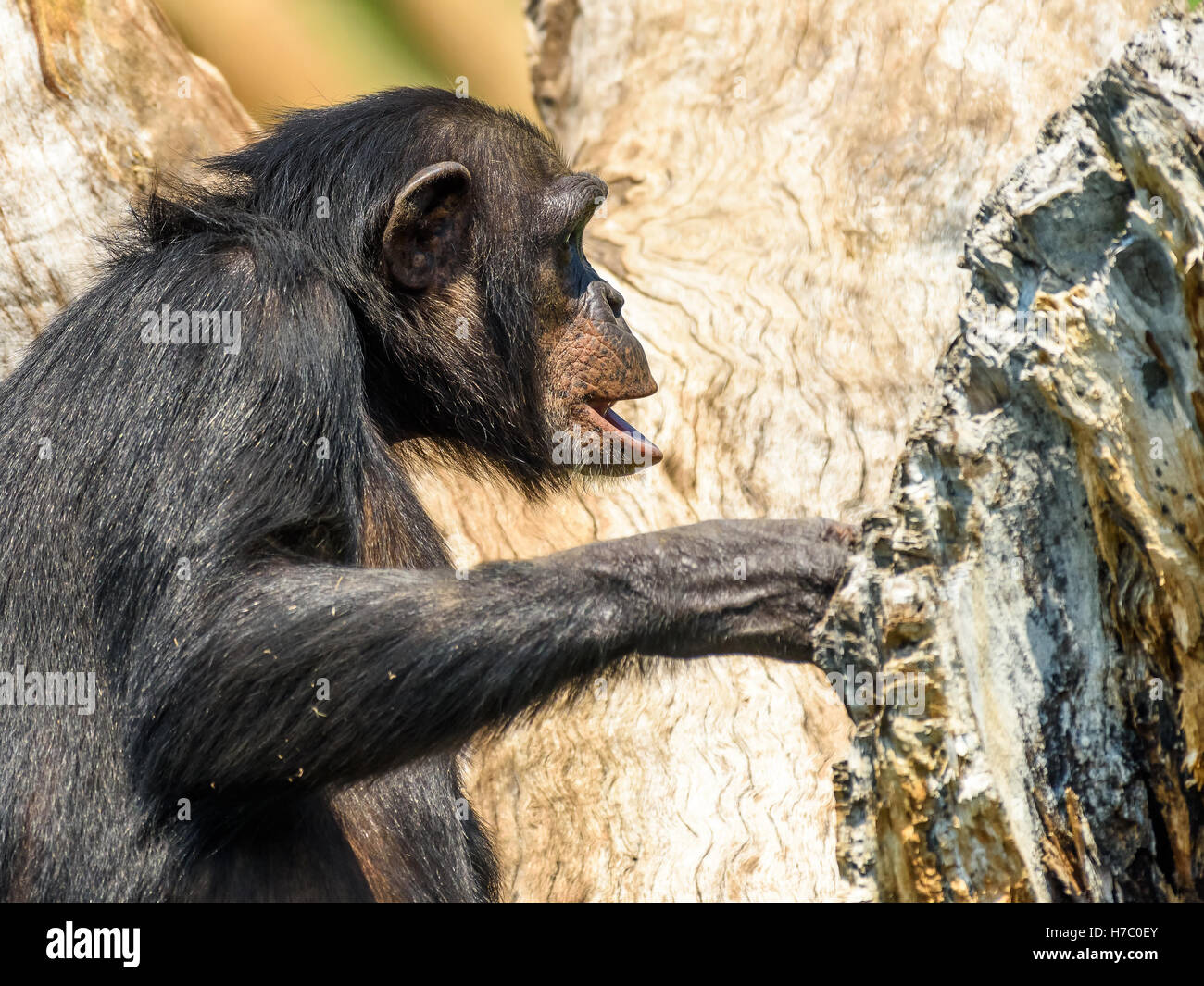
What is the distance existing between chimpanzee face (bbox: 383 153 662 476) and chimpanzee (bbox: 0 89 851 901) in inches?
0.5

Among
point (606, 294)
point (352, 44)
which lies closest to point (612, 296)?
point (606, 294)

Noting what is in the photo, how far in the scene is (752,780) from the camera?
4617 millimetres

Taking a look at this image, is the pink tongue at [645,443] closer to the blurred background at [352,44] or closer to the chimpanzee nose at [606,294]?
the chimpanzee nose at [606,294]

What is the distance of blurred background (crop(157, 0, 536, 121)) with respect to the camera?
7.64 metres

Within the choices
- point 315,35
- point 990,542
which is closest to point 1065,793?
point 990,542

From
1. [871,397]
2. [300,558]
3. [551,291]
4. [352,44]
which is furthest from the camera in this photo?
[352,44]

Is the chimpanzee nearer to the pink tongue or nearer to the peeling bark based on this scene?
the pink tongue

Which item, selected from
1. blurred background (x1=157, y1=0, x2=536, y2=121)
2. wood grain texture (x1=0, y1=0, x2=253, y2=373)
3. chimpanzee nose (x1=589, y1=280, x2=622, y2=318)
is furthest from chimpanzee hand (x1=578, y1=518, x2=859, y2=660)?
blurred background (x1=157, y1=0, x2=536, y2=121)

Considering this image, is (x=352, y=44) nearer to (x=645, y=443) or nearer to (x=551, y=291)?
(x=551, y=291)

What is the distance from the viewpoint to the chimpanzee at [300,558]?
3078mm

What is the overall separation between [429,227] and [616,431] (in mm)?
867

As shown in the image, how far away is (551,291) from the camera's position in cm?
411
